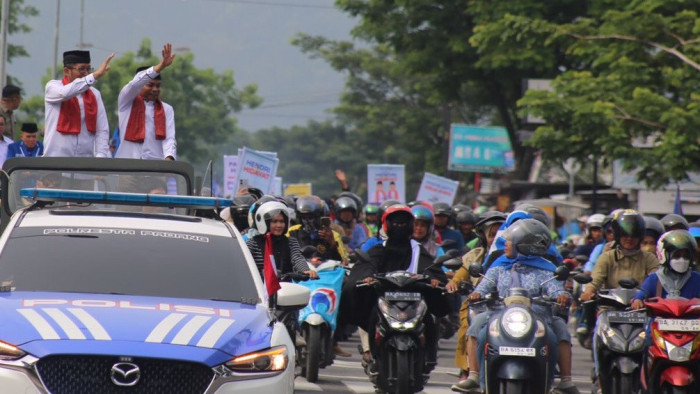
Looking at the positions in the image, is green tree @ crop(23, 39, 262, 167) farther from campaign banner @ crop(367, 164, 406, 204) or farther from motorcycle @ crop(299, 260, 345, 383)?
motorcycle @ crop(299, 260, 345, 383)

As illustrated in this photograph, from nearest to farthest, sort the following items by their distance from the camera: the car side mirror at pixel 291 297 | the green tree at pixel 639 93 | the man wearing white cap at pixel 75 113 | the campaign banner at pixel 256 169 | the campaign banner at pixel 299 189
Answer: the car side mirror at pixel 291 297
the man wearing white cap at pixel 75 113
the campaign banner at pixel 256 169
the green tree at pixel 639 93
the campaign banner at pixel 299 189

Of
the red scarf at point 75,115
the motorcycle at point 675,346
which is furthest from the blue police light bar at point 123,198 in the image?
the red scarf at point 75,115

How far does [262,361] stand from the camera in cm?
824

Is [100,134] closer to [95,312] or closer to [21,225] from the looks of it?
[21,225]

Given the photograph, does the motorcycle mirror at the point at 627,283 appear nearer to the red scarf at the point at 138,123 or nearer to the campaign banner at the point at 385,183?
the red scarf at the point at 138,123

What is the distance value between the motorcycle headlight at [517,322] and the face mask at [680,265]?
58.4 inches

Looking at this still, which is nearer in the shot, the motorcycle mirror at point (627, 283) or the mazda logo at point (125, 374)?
the mazda logo at point (125, 374)

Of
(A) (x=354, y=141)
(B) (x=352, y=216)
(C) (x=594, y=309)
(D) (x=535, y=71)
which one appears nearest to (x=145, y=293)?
(C) (x=594, y=309)

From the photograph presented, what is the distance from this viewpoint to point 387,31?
45.4 m

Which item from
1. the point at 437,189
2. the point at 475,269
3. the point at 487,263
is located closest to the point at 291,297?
the point at 475,269

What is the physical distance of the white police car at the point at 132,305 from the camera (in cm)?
777

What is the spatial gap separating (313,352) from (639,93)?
45.4 feet

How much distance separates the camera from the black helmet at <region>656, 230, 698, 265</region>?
11.7 metres

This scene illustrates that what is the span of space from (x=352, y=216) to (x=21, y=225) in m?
11.9
